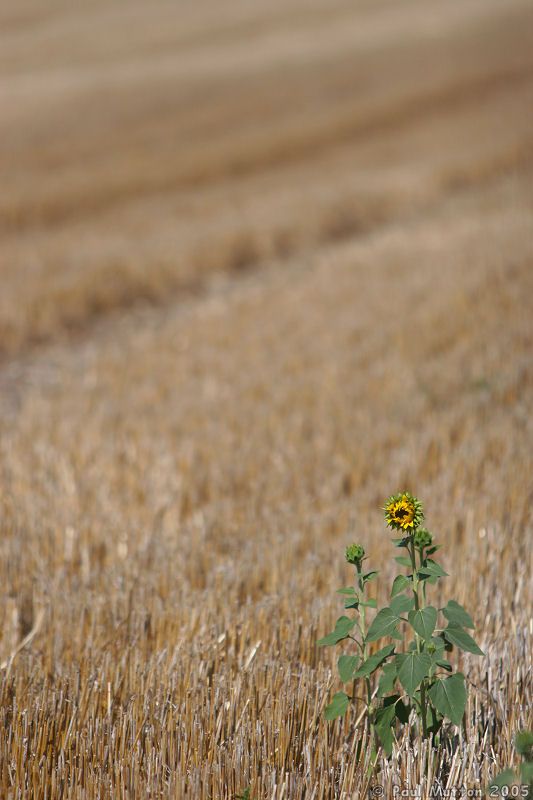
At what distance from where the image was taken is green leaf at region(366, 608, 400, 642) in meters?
1.83

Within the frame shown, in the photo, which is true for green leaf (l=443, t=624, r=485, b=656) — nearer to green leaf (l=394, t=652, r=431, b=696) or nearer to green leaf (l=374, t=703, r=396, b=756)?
green leaf (l=394, t=652, r=431, b=696)

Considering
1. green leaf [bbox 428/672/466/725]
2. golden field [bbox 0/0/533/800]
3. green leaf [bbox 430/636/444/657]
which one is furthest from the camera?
golden field [bbox 0/0/533/800]

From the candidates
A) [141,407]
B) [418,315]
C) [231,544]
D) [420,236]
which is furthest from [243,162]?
[231,544]

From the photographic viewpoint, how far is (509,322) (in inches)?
225

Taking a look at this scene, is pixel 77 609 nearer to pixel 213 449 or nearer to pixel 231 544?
pixel 231 544

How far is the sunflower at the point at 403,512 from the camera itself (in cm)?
183

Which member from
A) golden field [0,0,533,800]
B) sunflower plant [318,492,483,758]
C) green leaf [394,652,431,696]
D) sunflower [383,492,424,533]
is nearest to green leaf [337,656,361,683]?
sunflower plant [318,492,483,758]

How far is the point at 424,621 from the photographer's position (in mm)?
1796

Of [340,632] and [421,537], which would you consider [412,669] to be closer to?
[340,632]

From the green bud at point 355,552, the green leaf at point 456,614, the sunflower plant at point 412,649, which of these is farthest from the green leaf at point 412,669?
the green bud at point 355,552

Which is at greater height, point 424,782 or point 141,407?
point 141,407

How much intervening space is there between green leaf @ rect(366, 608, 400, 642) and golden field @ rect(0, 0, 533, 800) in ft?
1.05

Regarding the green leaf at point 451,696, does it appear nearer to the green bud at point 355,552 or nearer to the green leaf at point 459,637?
the green leaf at point 459,637

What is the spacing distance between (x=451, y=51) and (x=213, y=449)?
833 inches
